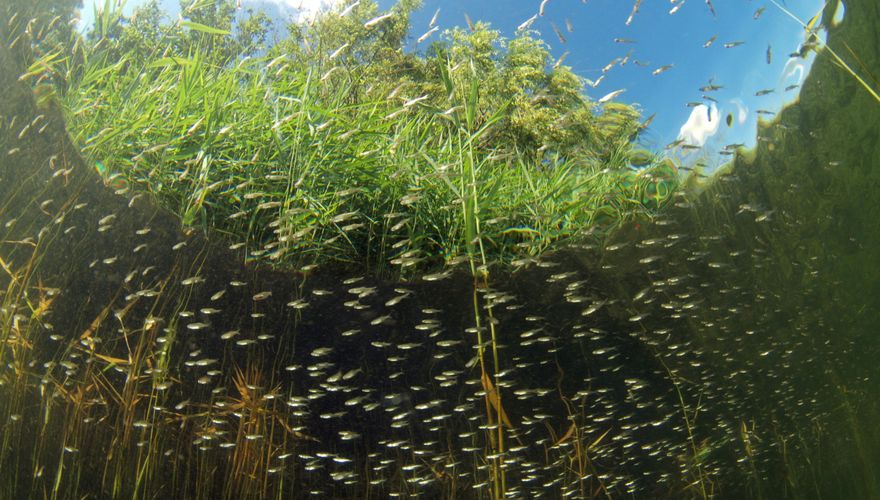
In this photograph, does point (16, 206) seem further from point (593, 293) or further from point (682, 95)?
point (682, 95)

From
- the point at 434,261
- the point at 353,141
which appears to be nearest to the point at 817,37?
the point at 434,261

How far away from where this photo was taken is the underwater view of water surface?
1.20 meters

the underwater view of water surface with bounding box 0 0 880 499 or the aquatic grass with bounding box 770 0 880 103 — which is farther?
the aquatic grass with bounding box 770 0 880 103

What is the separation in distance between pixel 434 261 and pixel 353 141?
0.43 metres

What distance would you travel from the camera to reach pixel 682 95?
1406 mm

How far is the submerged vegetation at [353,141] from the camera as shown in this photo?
134 centimetres

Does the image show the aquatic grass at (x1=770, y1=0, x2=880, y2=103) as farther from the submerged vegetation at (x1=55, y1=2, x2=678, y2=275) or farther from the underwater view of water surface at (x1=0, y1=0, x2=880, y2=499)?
the submerged vegetation at (x1=55, y1=2, x2=678, y2=275)

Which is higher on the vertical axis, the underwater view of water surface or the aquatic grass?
the aquatic grass

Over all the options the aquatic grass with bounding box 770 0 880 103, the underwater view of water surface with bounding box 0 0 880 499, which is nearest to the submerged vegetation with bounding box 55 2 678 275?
the underwater view of water surface with bounding box 0 0 880 499

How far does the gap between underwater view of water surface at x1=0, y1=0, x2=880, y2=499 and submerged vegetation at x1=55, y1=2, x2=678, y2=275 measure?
11mm

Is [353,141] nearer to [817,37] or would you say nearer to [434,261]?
[434,261]

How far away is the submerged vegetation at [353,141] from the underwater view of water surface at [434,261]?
0.01 meters

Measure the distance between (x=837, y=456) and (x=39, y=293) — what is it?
7.54 feet

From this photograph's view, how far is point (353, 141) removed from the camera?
5.08 ft
